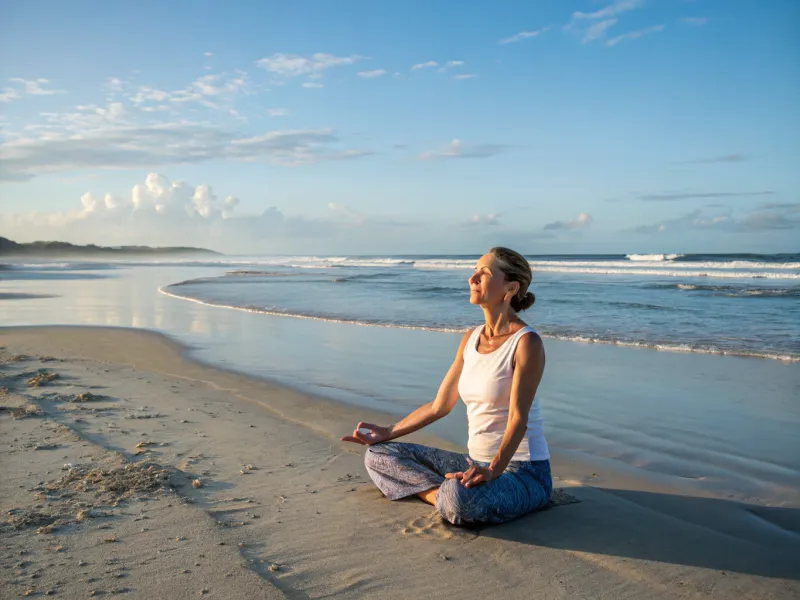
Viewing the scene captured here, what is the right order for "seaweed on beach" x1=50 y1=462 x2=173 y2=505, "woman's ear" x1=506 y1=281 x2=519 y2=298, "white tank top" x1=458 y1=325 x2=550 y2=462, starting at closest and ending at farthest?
"white tank top" x1=458 y1=325 x2=550 y2=462 → "woman's ear" x1=506 y1=281 x2=519 y2=298 → "seaweed on beach" x1=50 y1=462 x2=173 y2=505

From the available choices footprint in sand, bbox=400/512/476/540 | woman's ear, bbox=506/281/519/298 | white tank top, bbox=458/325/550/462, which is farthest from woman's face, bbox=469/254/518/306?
footprint in sand, bbox=400/512/476/540

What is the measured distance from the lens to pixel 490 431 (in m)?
3.98

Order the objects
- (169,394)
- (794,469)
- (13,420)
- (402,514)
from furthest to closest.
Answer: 1. (169,394)
2. (13,420)
3. (794,469)
4. (402,514)

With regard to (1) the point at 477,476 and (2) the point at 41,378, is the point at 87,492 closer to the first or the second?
(1) the point at 477,476

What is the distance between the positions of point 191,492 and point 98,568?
1078 millimetres

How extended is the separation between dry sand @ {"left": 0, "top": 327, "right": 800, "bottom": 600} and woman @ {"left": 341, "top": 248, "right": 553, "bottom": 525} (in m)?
0.15

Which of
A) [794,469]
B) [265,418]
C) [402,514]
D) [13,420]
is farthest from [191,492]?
[794,469]

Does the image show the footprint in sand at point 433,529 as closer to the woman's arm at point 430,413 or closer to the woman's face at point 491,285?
the woman's arm at point 430,413

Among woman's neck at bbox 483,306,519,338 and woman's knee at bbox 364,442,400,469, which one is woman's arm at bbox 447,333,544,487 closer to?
woman's neck at bbox 483,306,519,338

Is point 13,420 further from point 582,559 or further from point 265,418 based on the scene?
point 582,559

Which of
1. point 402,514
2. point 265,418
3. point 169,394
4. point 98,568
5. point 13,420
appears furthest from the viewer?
point 169,394

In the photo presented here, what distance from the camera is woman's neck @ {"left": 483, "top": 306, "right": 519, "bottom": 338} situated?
Answer: 398cm

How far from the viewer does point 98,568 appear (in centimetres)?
313

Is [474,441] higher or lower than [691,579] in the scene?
higher
